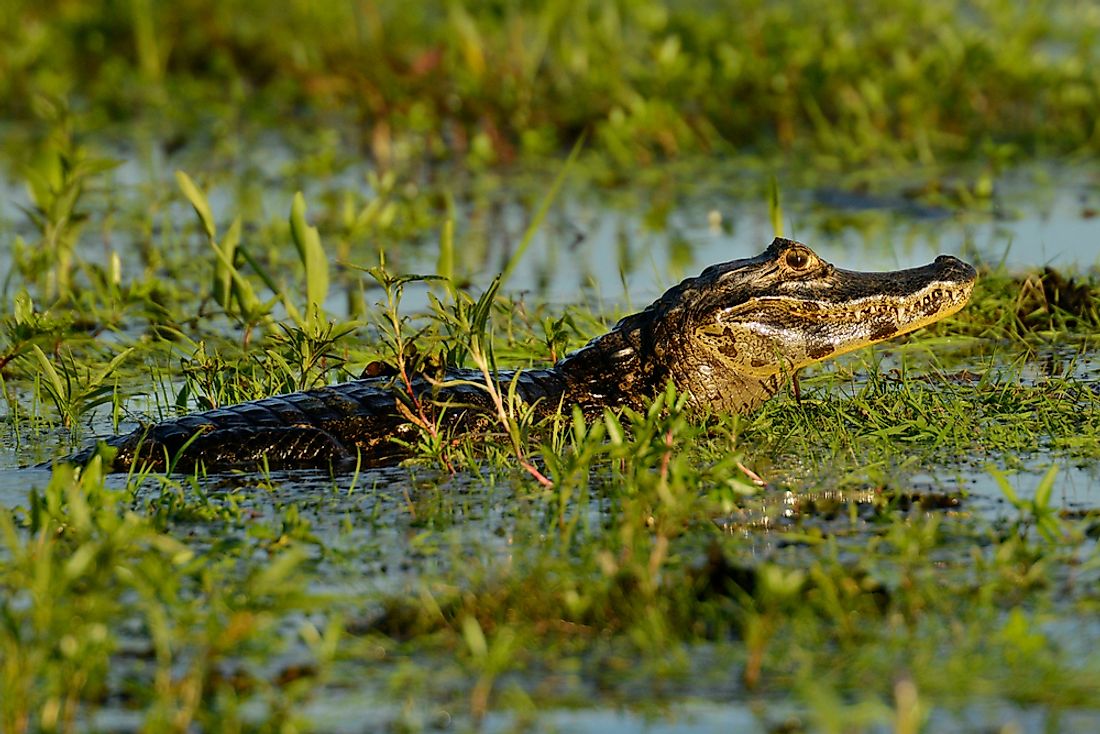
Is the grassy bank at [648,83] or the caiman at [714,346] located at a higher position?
the grassy bank at [648,83]

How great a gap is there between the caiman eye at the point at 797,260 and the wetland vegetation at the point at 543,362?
476mm

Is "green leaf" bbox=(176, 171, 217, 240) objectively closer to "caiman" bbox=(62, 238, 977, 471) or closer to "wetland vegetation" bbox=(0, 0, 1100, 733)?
"wetland vegetation" bbox=(0, 0, 1100, 733)

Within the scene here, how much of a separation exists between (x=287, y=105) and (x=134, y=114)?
1151 mm

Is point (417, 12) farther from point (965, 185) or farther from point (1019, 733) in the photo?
point (1019, 733)

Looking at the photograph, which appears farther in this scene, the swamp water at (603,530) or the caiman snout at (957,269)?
the caiman snout at (957,269)

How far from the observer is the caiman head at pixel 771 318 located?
580 cm

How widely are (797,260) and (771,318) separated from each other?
0.77ft

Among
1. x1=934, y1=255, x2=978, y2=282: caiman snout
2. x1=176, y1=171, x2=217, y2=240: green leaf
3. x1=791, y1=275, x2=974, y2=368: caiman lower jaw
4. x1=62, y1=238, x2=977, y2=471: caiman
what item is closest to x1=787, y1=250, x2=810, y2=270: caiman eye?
x1=62, y1=238, x2=977, y2=471: caiman

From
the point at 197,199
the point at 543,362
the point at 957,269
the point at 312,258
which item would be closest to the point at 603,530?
the point at 957,269

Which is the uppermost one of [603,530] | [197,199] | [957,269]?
[197,199]

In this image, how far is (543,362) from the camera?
654cm

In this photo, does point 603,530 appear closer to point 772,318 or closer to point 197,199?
point 772,318

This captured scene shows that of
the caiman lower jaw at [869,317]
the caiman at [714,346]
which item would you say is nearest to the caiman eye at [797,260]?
the caiman at [714,346]

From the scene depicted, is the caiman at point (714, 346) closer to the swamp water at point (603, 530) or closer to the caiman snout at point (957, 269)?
the caiman snout at point (957, 269)
